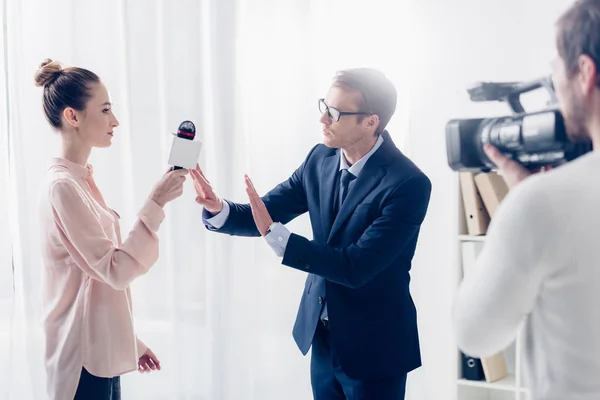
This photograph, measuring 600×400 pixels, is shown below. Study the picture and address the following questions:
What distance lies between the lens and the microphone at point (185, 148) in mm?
1695

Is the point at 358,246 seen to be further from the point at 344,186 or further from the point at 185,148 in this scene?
the point at 185,148

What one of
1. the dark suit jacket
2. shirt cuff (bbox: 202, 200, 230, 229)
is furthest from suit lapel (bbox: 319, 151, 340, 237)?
shirt cuff (bbox: 202, 200, 230, 229)

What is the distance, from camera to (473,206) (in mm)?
2443

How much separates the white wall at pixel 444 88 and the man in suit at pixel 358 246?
0.91 m

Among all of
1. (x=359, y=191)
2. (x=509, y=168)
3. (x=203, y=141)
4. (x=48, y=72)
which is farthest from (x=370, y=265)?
(x=203, y=141)

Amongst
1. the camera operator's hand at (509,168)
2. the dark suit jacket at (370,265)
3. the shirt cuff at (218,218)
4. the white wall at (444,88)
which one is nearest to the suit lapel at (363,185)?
the dark suit jacket at (370,265)

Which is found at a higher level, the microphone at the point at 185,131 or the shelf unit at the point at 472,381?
the microphone at the point at 185,131

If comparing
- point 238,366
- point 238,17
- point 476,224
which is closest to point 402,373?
point 476,224

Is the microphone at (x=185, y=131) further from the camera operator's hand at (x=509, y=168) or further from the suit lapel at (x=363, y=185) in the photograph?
the camera operator's hand at (x=509, y=168)

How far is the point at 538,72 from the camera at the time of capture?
260cm

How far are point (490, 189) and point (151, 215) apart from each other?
1314mm

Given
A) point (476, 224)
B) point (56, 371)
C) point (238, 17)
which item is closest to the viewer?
point (56, 371)

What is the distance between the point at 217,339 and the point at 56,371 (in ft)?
4.18

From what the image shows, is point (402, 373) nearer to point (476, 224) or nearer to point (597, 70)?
point (476, 224)
